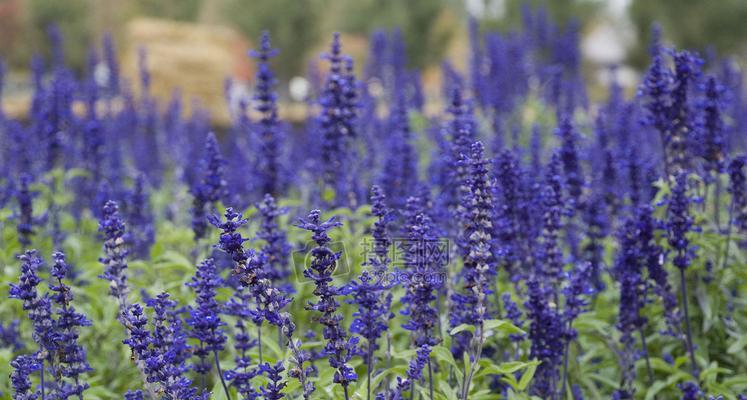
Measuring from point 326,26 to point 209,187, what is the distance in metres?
38.0

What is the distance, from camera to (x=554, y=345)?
4219 millimetres

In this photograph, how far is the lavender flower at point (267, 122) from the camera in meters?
6.34

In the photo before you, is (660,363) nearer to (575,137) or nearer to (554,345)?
(554,345)

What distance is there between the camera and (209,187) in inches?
226

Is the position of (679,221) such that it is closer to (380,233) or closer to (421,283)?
(421,283)

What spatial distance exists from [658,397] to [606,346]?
1.44 feet

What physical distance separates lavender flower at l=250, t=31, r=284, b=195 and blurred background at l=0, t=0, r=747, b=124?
2290cm

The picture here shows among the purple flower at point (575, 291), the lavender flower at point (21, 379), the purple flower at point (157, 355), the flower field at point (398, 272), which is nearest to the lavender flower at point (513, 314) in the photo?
the flower field at point (398, 272)

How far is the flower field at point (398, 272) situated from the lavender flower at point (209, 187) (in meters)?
0.02

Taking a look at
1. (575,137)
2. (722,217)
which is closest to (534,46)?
(722,217)

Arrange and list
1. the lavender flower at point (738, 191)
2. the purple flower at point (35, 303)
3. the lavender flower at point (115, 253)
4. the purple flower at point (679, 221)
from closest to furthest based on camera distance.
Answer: the purple flower at point (35, 303) < the lavender flower at point (115, 253) < the purple flower at point (679, 221) < the lavender flower at point (738, 191)

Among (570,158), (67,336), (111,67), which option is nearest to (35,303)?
(67,336)

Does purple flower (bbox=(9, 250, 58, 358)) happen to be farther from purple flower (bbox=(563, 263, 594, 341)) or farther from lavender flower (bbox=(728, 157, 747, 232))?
lavender flower (bbox=(728, 157, 747, 232))

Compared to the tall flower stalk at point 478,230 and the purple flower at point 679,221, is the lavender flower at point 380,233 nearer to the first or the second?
the tall flower stalk at point 478,230
